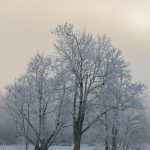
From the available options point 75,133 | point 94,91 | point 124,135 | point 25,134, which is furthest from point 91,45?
point 124,135

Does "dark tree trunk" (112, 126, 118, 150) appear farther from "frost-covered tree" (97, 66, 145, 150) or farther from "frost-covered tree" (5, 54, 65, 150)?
"frost-covered tree" (5, 54, 65, 150)

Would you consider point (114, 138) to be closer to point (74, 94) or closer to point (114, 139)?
point (114, 139)

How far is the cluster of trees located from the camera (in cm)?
3844

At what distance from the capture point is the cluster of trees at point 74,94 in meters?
38.4

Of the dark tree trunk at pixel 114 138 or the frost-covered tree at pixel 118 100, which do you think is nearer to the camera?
the frost-covered tree at pixel 118 100

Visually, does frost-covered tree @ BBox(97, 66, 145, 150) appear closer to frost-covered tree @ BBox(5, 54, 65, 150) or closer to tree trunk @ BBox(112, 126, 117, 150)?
tree trunk @ BBox(112, 126, 117, 150)

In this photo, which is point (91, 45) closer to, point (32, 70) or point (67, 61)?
point (67, 61)

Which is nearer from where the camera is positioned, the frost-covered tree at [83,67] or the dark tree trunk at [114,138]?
the frost-covered tree at [83,67]

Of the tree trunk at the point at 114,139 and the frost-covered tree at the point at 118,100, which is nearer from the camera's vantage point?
the frost-covered tree at the point at 118,100

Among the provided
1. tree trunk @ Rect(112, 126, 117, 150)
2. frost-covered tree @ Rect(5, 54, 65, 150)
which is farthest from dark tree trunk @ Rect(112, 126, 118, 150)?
frost-covered tree @ Rect(5, 54, 65, 150)

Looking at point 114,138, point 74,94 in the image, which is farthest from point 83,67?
point 114,138

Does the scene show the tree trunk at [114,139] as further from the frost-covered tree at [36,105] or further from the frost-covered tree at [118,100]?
the frost-covered tree at [36,105]

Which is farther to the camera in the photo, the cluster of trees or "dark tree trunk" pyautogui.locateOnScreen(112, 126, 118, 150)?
"dark tree trunk" pyautogui.locateOnScreen(112, 126, 118, 150)

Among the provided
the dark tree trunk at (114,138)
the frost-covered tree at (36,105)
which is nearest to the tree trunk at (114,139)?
the dark tree trunk at (114,138)
